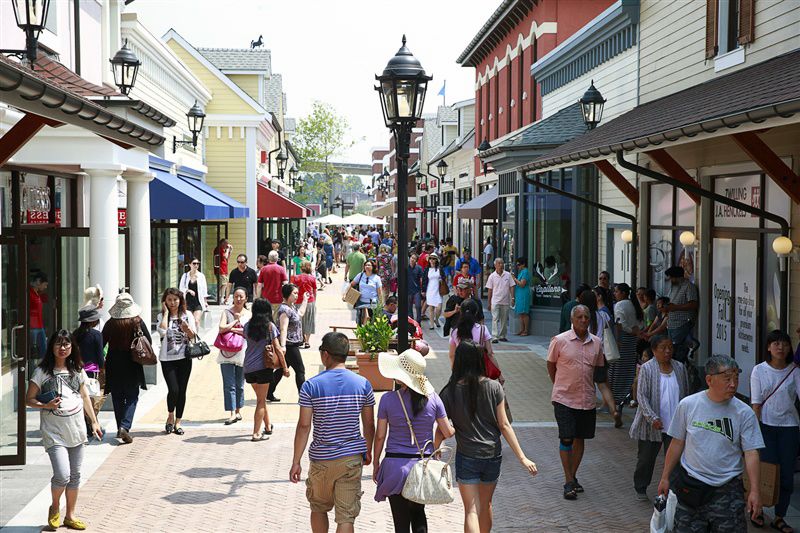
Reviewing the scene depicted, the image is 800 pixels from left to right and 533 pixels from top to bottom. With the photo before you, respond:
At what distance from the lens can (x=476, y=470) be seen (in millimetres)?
7039

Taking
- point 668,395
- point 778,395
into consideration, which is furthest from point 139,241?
point 778,395

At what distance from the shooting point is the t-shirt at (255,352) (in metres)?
11.4

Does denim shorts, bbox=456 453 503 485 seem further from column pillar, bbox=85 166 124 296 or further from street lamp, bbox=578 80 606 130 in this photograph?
street lamp, bbox=578 80 606 130

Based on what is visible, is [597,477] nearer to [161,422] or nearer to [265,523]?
[265,523]

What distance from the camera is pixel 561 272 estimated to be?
837 inches

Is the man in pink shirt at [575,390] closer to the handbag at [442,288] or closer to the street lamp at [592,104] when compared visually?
the street lamp at [592,104]

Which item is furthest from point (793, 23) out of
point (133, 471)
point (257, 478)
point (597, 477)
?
point (133, 471)

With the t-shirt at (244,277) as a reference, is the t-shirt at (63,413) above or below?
below

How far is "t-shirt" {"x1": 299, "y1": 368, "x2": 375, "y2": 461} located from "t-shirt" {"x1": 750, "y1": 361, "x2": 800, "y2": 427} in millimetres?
3553

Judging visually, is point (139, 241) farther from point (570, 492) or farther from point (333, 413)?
point (333, 413)

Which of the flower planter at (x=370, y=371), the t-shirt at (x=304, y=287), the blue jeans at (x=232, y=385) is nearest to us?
the blue jeans at (x=232, y=385)

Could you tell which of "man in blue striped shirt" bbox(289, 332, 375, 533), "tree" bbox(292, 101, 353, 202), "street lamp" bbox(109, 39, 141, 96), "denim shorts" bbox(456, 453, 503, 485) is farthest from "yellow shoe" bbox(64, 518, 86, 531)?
"tree" bbox(292, 101, 353, 202)

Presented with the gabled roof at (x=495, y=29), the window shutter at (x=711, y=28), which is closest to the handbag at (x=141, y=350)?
the window shutter at (x=711, y=28)

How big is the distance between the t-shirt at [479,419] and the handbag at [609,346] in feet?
16.2
